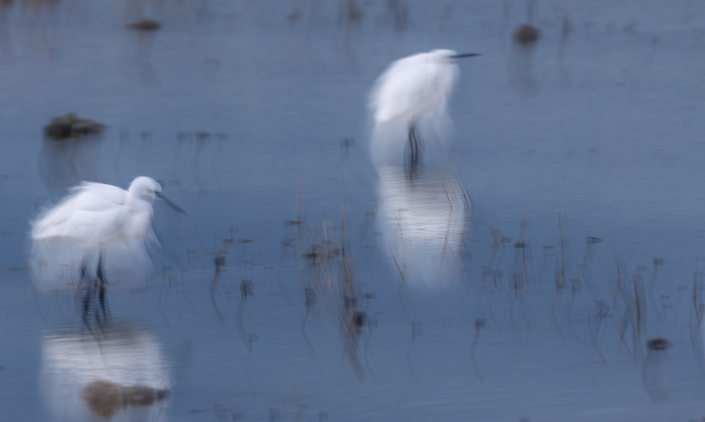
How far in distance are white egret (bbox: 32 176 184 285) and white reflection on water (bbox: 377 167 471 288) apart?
4.43 feet

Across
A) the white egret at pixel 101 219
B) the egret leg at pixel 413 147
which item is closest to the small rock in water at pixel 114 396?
the white egret at pixel 101 219

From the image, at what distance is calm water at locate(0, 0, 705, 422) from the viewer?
3.46 meters

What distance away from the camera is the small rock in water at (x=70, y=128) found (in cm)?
841

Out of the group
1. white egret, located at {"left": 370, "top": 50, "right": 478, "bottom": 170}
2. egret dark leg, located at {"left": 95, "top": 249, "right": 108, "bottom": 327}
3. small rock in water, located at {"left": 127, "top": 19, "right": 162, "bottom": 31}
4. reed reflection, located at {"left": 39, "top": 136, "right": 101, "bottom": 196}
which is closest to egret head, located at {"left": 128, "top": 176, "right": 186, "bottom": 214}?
egret dark leg, located at {"left": 95, "top": 249, "right": 108, "bottom": 327}

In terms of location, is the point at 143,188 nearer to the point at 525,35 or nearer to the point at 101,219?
the point at 101,219

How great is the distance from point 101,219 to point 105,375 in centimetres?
110

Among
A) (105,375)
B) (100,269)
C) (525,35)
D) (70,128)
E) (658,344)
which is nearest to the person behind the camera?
(105,375)

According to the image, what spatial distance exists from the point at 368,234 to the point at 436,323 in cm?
137

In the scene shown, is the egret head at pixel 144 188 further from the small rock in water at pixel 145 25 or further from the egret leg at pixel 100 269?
the small rock in water at pixel 145 25

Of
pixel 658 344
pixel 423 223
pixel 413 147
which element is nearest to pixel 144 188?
pixel 423 223

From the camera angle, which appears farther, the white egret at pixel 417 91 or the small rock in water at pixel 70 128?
the small rock in water at pixel 70 128

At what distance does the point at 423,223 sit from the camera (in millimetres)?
5461

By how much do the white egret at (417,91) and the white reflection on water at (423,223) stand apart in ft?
1.91

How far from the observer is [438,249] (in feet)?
16.4
